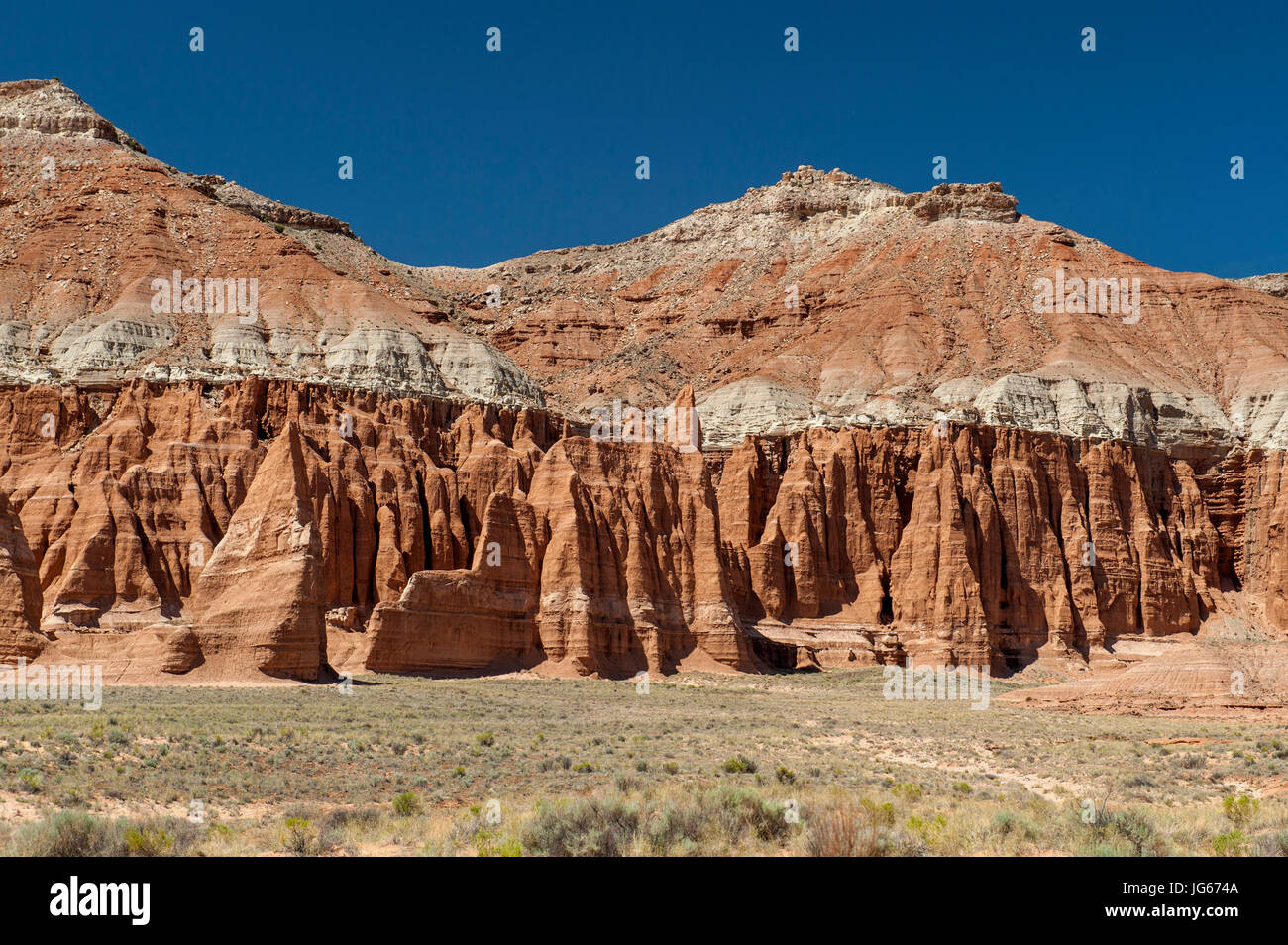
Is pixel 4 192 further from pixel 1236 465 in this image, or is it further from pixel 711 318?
pixel 1236 465

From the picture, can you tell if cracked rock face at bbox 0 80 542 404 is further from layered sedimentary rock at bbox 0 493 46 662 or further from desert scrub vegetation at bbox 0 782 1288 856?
desert scrub vegetation at bbox 0 782 1288 856

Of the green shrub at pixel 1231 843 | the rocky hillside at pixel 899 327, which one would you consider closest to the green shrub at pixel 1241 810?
the green shrub at pixel 1231 843

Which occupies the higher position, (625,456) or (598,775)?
(625,456)

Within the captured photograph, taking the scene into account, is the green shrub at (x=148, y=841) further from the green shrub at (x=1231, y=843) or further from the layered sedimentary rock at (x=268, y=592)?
the layered sedimentary rock at (x=268, y=592)

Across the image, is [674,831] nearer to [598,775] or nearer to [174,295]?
[598,775]

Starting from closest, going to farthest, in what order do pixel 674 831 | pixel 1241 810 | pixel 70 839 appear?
pixel 70 839
pixel 674 831
pixel 1241 810

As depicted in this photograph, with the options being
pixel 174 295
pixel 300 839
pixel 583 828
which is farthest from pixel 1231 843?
pixel 174 295
